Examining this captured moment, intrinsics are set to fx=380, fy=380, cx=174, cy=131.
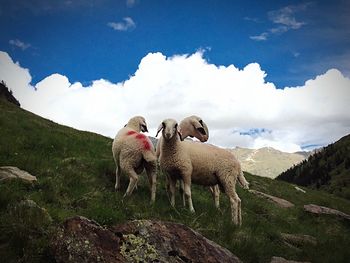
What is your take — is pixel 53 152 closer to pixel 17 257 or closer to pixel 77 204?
pixel 77 204

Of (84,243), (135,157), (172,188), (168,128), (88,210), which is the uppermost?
(168,128)

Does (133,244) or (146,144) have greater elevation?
(146,144)

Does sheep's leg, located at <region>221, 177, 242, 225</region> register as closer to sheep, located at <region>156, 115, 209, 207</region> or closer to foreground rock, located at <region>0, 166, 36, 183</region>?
sheep, located at <region>156, 115, 209, 207</region>

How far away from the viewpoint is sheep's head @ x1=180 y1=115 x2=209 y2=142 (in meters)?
14.2

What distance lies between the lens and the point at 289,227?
14.2m

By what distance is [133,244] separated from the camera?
20.8 feet

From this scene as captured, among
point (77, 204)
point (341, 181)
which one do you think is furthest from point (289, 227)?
point (341, 181)

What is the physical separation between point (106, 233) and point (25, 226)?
4.94 ft

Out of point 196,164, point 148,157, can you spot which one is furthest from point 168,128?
point 196,164

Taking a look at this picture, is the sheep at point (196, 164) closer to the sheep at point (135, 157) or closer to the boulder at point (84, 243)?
the sheep at point (135, 157)

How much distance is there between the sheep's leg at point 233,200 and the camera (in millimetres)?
11320

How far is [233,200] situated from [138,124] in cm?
440

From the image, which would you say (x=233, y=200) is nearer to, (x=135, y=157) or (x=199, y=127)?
(x=135, y=157)

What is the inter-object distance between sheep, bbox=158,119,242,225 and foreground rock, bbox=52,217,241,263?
414 centimetres
